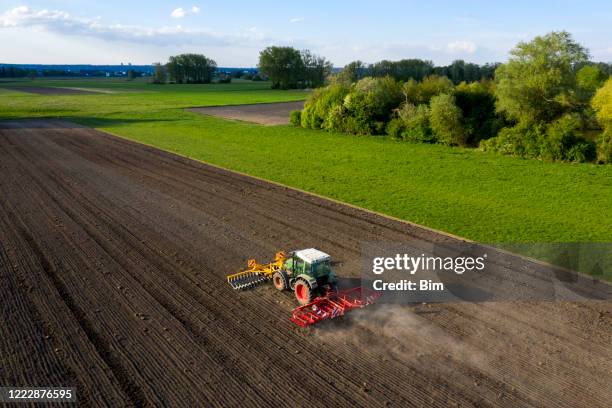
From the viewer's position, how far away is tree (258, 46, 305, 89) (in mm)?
136125

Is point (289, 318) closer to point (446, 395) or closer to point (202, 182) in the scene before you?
point (446, 395)

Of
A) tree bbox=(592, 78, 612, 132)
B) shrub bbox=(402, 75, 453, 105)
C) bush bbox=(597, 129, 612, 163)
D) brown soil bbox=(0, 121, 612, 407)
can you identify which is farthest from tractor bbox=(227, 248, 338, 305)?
shrub bbox=(402, 75, 453, 105)

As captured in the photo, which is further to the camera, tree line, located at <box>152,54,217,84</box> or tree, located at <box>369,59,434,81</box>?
tree line, located at <box>152,54,217,84</box>

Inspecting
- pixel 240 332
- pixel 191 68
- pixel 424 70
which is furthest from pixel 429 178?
pixel 191 68

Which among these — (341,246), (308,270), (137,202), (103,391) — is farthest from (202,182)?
(103,391)

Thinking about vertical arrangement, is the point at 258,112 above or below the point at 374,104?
below

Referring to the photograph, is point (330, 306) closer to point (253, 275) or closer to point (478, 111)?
point (253, 275)

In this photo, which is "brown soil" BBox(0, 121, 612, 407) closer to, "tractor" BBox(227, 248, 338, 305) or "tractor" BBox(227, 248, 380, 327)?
"tractor" BBox(227, 248, 380, 327)

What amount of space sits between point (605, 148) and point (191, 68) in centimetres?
16273

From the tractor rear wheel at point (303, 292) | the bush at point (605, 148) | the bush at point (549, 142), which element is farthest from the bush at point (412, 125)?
the tractor rear wheel at point (303, 292)

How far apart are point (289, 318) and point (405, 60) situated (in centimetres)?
11862

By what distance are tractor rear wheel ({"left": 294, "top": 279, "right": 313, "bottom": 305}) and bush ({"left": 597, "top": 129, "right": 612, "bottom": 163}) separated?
96.2 ft

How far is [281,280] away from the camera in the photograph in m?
14.9

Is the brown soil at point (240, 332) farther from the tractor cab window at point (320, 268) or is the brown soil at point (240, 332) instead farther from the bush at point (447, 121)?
the bush at point (447, 121)
